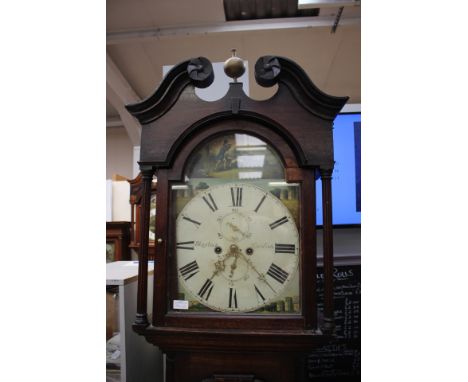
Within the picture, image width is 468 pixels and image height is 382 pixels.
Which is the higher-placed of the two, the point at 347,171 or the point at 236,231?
the point at 347,171

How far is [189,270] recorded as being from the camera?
2.42 feet

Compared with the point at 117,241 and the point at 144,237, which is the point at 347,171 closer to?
the point at 144,237

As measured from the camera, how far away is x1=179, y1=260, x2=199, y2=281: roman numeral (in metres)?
0.74

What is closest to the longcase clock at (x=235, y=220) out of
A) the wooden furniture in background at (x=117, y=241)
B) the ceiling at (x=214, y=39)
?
the ceiling at (x=214, y=39)

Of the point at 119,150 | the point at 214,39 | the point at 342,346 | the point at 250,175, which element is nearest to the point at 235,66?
the point at 250,175

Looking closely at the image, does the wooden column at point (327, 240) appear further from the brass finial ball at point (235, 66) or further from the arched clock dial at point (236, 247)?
the brass finial ball at point (235, 66)

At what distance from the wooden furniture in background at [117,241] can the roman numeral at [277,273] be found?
1579mm

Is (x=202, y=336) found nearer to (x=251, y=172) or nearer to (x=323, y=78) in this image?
(x=251, y=172)

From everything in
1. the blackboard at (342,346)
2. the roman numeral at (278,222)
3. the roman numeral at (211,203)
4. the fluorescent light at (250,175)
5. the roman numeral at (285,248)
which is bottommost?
the blackboard at (342,346)

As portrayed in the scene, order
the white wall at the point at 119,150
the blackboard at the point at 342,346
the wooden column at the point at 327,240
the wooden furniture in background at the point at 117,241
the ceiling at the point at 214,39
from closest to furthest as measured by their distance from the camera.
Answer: the wooden column at the point at 327,240
the blackboard at the point at 342,346
the ceiling at the point at 214,39
the wooden furniture in background at the point at 117,241
the white wall at the point at 119,150

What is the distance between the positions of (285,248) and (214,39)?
174cm

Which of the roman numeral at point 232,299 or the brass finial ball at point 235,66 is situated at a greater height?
the brass finial ball at point 235,66

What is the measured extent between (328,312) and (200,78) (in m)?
0.66

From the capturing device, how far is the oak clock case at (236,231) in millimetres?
716
